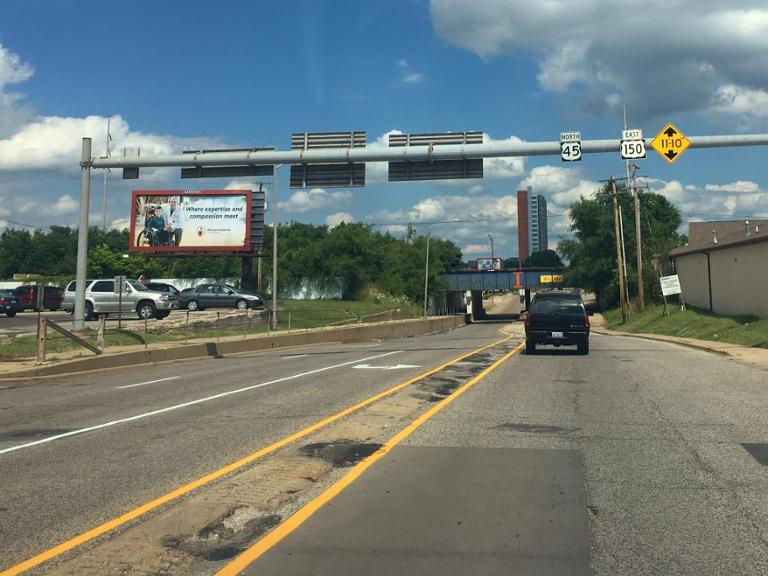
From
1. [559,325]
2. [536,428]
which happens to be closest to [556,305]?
[559,325]

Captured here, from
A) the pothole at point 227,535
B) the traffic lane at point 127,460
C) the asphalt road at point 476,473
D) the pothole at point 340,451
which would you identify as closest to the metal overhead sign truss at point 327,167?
the asphalt road at point 476,473

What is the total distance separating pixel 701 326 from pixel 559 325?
16281mm

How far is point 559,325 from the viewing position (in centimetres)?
2178

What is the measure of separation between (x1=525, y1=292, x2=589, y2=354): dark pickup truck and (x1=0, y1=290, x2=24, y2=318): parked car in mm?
32116

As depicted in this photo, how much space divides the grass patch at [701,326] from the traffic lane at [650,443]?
1142 centimetres

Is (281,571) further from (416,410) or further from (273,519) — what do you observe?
(416,410)

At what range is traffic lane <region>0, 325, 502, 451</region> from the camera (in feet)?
35.0

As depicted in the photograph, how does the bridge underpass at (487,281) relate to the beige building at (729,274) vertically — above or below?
above

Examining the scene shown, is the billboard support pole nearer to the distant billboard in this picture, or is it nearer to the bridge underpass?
the bridge underpass

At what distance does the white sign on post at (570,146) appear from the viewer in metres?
18.3

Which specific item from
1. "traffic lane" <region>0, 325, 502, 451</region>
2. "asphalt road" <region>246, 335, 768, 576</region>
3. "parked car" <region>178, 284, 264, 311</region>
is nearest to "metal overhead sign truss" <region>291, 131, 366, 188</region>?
"traffic lane" <region>0, 325, 502, 451</region>

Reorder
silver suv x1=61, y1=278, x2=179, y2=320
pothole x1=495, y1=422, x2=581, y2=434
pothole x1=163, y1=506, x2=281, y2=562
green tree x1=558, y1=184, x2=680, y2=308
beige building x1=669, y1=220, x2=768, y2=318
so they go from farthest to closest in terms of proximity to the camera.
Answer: green tree x1=558, y1=184, x2=680, y2=308 → silver suv x1=61, y1=278, x2=179, y2=320 → beige building x1=669, y1=220, x2=768, y2=318 → pothole x1=495, y1=422, x2=581, y2=434 → pothole x1=163, y1=506, x2=281, y2=562

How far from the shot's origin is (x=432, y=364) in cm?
1923

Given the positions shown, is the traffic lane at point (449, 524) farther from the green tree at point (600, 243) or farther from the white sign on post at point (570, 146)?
the green tree at point (600, 243)
